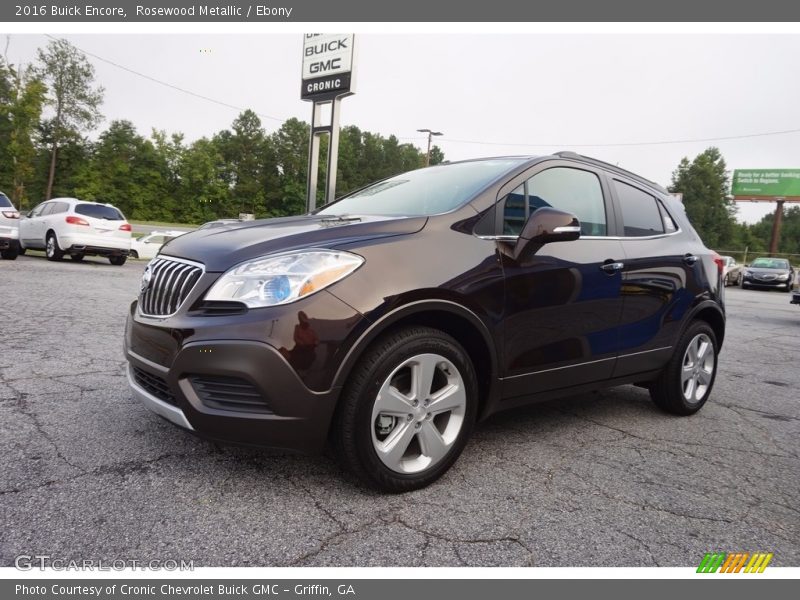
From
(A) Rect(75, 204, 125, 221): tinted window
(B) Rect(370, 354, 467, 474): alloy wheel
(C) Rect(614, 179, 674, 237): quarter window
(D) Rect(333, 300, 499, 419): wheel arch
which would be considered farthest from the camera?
(A) Rect(75, 204, 125, 221): tinted window

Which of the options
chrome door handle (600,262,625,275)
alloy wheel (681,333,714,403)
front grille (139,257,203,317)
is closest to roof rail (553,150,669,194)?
chrome door handle (600,262,625,275)

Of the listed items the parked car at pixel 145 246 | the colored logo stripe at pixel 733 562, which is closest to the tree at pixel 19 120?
the parked car at pixel 145 246

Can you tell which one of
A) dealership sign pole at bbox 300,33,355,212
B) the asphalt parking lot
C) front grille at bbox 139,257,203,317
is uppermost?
dealership sign pole at bbox 300,33,355,212

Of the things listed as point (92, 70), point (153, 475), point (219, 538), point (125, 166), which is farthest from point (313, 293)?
point (125, 166)

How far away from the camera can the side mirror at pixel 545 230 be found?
286 cm

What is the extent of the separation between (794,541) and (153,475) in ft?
9.05

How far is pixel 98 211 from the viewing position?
1402 centimetres

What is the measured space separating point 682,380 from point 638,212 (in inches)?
48.5

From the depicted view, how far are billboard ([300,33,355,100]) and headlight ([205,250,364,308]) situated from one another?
12785 millimetres

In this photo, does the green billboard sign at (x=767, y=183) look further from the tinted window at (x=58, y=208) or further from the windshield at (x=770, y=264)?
the tinted window at (x=58, y=208)

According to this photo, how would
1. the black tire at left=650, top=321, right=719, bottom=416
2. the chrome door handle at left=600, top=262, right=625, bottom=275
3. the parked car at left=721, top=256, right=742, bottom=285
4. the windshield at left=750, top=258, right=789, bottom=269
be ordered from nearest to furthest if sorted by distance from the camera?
the chrome door handle at left=600, top=262, right=625, bottom=275
the black tire at left=650, top=321, right=719, bottom=416
the windshield at left=750, top=258, right=789, bottom=269
the parked car at left=721, top=256, right=742, bottom=285

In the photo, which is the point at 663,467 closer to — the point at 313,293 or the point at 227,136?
the point at 313,293

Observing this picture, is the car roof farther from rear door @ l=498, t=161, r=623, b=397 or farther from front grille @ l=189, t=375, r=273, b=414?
front grille @ l=189, t=375, r=273, b=414

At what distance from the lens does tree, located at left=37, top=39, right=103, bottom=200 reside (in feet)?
147
